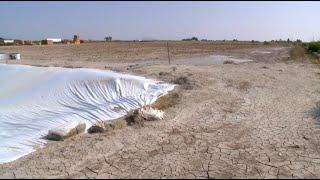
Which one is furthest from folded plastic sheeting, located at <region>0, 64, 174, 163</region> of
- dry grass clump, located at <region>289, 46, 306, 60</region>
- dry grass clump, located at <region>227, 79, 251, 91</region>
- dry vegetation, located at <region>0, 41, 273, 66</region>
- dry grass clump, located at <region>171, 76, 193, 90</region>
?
dry grass clump, located at <region>289, 46, 306, 60</region>

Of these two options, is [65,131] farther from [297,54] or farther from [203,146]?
[297,54]

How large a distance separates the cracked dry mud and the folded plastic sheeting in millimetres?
610

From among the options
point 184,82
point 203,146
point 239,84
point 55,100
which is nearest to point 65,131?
point 55,100

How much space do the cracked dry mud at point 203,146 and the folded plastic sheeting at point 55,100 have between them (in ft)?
2.00

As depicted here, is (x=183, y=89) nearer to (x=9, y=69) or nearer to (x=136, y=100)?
(x=136, y=100)

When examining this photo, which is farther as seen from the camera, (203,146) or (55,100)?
(55,100)

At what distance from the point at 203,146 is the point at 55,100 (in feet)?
11.8

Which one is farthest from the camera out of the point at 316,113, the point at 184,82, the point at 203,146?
the point at 184,82

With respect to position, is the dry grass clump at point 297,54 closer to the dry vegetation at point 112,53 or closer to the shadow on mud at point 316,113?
the dry vegetation at point 112,53

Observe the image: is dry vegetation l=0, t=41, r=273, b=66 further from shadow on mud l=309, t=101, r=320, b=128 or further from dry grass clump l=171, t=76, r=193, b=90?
shadow on mud l=309, t=101, r=320, b=128

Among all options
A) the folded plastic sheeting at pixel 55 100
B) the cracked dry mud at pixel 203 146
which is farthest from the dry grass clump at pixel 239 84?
the folded plastic sheeting at pixel 55 100

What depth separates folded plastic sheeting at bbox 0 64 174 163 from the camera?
6129mm

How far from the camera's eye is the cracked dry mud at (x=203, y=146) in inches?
183

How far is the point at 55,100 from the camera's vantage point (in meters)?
7.77
